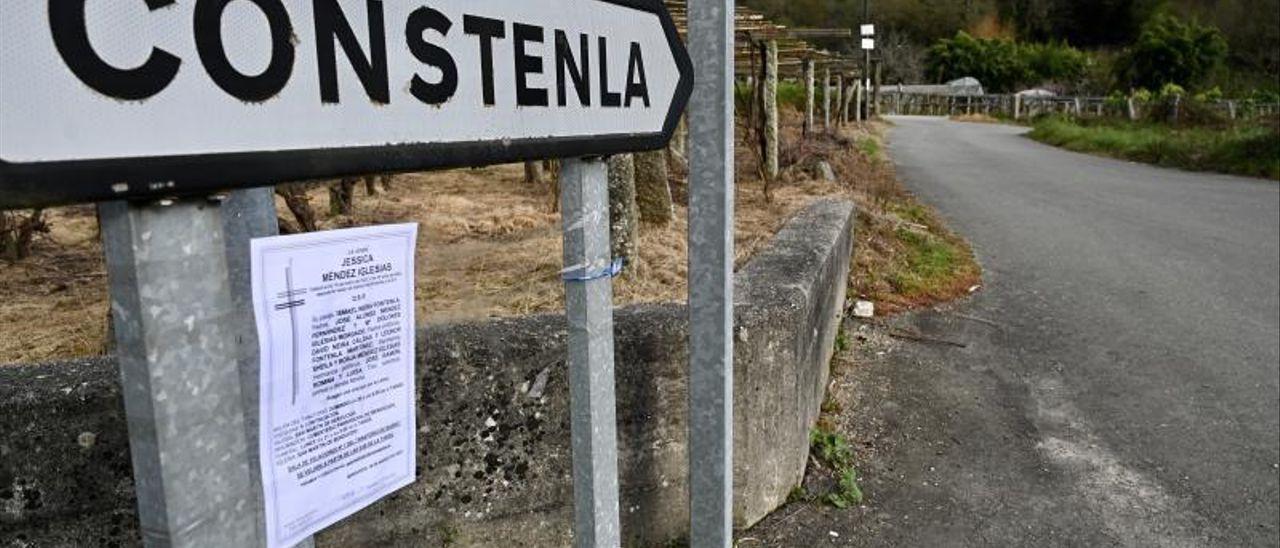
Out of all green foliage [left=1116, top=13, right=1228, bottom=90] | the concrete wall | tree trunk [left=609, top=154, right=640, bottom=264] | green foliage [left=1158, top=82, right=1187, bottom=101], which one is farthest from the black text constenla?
green foliage [left=1116, top=13, right=1228, bottom=90]

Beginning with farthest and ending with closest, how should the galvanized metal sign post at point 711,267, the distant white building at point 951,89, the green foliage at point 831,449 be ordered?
the distant white building at point 951,89
the green foliage at point 831,449
the galvanized metal sign post at point 711,267

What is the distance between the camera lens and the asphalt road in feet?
10.8

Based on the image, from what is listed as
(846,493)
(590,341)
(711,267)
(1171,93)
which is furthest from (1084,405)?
(1171,93)

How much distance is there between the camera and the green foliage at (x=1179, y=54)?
4397 centimetres

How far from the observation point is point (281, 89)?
3.17ft

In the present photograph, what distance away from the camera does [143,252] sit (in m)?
0.85

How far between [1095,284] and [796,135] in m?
7.66

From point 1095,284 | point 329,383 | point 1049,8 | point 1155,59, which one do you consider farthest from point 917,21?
point 329,383

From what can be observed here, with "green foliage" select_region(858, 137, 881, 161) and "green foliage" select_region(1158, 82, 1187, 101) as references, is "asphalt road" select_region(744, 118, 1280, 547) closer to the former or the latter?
"green foliage" select_region(858, 137, 881, 161)

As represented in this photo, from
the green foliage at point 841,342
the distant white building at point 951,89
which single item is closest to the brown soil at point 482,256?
the green foliage at point 841,342

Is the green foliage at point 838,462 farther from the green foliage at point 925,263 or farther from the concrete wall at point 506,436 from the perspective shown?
the green foliage at point 925,263

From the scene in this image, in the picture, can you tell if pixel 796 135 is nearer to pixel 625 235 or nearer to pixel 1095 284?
pixel 1095 284

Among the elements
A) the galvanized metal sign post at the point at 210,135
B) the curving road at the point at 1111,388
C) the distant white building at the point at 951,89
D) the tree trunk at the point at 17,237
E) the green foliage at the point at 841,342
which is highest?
the distant white building at the point at 951,89

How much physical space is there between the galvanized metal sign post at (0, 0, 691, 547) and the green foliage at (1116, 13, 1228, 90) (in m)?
50.0
